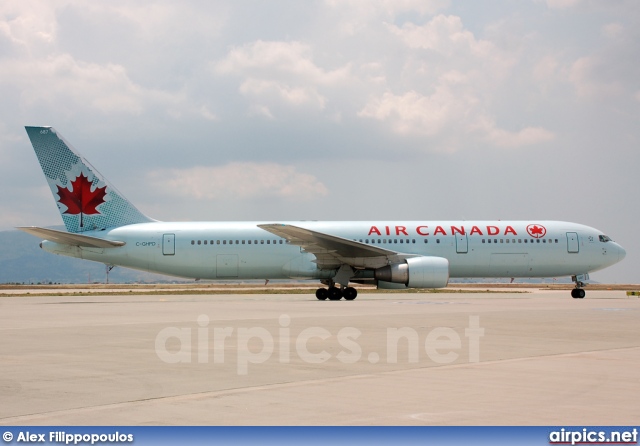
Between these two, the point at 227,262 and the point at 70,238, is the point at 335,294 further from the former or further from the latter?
the point at 70,238

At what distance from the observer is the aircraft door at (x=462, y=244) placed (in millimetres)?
36906

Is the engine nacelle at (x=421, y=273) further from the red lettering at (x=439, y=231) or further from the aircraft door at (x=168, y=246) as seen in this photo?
the aircraft door at (x=168, y=246)

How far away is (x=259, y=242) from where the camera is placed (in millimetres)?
37312

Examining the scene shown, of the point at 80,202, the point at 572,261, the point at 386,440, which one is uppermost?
the point at 80,202

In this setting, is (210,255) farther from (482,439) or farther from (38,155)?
(482,439)

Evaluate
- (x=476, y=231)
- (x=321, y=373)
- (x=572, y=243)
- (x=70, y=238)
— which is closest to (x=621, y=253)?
(x=572, y=243)

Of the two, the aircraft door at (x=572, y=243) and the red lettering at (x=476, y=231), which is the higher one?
the red lettering at (x=476, y=231)

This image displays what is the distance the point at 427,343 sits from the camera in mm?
14305

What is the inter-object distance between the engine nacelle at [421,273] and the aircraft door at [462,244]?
306 centimetres

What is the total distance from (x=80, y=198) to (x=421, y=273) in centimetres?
1668

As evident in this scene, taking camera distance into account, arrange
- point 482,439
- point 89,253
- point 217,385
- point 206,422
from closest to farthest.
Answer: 1. point 482,439
2. point 206,422
3. point 217,385
4. point 89,253

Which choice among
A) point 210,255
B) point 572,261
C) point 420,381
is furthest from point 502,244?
point 420,381

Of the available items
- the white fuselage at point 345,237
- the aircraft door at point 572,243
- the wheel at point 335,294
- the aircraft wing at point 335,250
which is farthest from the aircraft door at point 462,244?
the wheel at point 335,294

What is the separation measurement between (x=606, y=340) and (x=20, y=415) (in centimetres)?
1114
